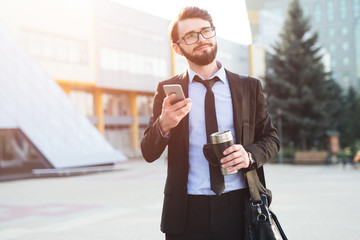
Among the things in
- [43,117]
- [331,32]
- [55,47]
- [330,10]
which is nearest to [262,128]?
[43,117]

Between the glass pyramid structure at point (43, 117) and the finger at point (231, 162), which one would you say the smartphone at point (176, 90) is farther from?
the glass pyramid structure at point (43, 117)

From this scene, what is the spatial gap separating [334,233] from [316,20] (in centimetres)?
10010

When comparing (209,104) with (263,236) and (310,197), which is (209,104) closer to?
(263,236)

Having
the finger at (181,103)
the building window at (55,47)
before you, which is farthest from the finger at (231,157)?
the building window at (55,47)

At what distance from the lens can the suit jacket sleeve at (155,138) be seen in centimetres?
209

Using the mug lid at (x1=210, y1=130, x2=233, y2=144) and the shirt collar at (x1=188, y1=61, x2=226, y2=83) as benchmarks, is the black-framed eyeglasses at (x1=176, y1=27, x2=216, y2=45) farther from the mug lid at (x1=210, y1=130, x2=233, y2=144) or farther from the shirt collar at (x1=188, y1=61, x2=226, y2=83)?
the mug lid at (x1=210, y1=130, x2=233, y2=144)

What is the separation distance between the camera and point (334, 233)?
22.6 ft

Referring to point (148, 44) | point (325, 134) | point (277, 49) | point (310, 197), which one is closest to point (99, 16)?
point (148, 44)

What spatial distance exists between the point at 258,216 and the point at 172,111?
607 millimetres

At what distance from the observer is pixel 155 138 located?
2109 millimetres

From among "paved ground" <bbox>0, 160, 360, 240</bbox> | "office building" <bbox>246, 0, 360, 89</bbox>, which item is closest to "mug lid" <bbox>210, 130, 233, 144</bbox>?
"paved ground" <bbox>0, 160, 360, 240</bbox>

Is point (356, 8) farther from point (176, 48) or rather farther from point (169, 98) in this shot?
point (169, 98)

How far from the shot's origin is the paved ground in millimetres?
7316

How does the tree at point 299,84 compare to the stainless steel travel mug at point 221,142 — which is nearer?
the stainless steel travel mug at point 221,142
